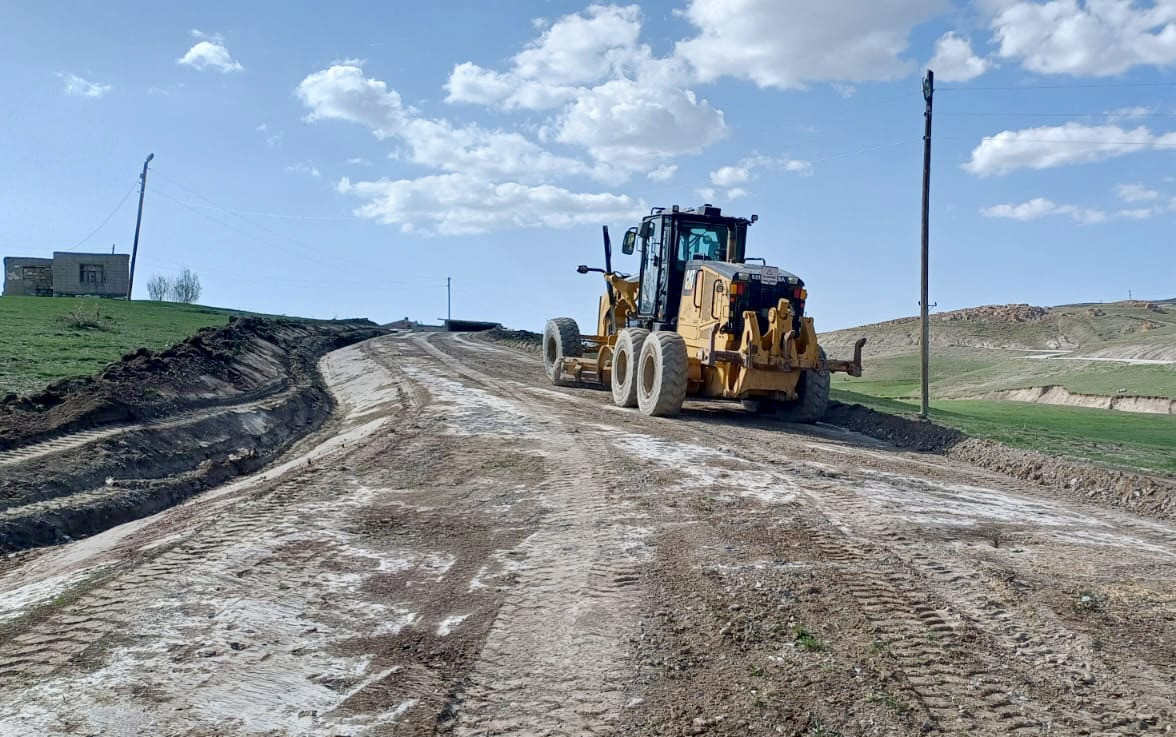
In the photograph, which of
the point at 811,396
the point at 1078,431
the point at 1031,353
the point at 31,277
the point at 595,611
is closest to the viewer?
the point at 595,611

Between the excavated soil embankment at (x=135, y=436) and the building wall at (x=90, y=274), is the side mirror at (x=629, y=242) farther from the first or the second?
the building wall at (x=90, y=274)

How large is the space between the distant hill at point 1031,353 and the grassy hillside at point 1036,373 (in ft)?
0.23

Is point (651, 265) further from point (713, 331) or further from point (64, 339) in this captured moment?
point (64, 339)

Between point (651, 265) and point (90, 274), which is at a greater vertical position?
point (90, 274)

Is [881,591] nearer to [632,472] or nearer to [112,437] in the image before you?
[632,472]

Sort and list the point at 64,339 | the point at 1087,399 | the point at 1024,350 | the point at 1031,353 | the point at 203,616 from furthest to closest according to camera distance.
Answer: the point at 1024,350, the point at 1031,353, the point at 1087,399, the point at 64,339, the point at 203,616

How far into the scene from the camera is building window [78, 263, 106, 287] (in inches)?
2313

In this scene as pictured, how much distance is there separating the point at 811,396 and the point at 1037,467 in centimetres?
435

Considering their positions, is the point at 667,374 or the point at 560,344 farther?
the point at 560,344

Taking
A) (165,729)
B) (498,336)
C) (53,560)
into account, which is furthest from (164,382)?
(498,336)

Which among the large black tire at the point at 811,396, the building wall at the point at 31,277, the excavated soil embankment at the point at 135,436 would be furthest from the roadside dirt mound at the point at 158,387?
the building wall at the point at 31,277

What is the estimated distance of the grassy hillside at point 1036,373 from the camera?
14.3 m

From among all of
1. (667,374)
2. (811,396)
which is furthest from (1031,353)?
(667,374)

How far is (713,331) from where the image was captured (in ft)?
49.0
